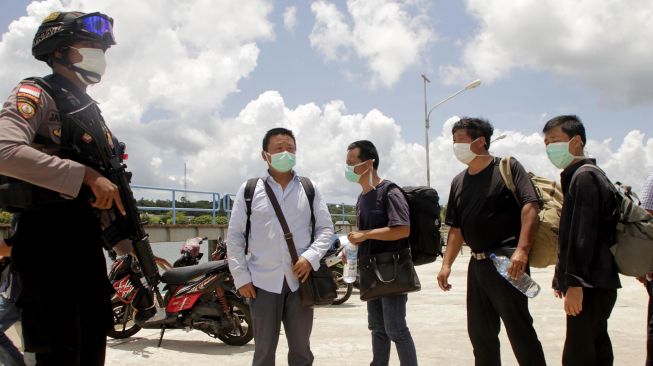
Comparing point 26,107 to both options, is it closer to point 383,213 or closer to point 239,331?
point 383,213

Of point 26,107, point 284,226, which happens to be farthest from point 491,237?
point 26,107

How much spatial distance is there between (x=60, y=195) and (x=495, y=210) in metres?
2.56

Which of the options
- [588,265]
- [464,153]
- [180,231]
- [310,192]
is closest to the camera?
[588,265]

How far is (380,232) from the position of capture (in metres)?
3.86

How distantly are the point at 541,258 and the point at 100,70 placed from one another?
278 cm

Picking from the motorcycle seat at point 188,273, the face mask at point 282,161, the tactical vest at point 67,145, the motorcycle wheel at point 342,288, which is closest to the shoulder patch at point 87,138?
the tactical vest at point 67,145

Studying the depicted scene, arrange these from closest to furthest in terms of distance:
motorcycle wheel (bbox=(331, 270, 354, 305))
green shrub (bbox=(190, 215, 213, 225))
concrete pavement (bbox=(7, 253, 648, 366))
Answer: concrete pavement (bbox=(7, 253, 648, 366))
motorcycle wheel (bbox=(331, 270, 354, 305))
green shrub (bbox=(190, 215, 213, 225))

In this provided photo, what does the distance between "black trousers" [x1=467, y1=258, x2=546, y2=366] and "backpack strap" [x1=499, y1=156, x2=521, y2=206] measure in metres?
0.48

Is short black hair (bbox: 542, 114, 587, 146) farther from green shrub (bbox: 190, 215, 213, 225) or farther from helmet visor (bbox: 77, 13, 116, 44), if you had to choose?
Answer: green shrub (bbox: 190, 215, 213, 225)

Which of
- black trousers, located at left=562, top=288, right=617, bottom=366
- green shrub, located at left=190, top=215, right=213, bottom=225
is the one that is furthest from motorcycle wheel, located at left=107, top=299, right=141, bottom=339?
green shrub, located at left=190, top=215, right=213, bottom=225

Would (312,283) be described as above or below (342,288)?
above

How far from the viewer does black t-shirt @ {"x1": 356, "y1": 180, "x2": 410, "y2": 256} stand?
154 inches

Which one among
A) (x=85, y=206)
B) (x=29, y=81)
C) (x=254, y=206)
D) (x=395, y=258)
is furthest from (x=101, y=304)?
(x=395, y=258)

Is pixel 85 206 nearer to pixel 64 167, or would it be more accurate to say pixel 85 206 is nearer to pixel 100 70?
pixel 64 167
